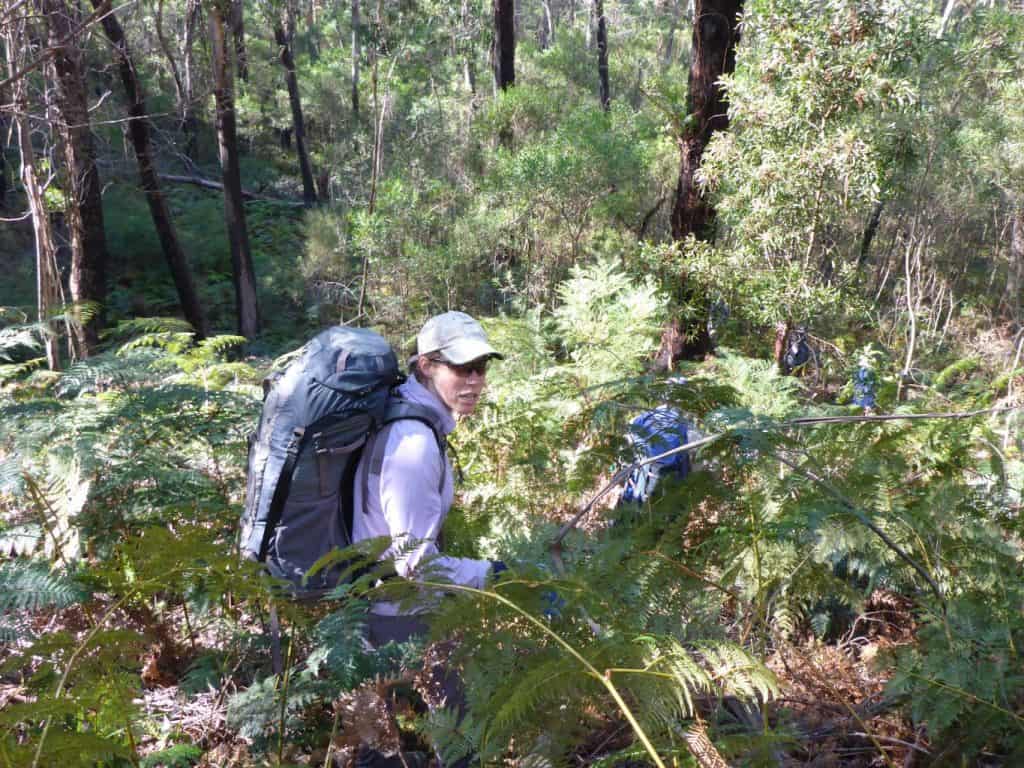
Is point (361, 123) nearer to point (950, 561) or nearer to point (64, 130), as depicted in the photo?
point (64, 130)

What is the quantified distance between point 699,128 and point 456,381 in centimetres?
583

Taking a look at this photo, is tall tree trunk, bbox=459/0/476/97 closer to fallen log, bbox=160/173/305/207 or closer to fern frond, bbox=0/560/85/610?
fallen log, bbox=160/173/305/207

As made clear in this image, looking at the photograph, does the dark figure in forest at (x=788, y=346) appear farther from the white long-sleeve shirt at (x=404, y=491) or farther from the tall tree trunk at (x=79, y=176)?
the tall tree trunk at (x=79, y=176)

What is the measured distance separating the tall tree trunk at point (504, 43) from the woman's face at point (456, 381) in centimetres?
1234

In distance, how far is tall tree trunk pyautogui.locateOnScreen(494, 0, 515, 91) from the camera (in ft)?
45.6

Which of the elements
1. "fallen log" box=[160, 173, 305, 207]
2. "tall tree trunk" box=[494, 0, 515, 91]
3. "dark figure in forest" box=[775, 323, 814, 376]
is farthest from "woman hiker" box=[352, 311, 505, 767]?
"fallen log" box=[160, 173, 305, 207]

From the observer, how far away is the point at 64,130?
20.8 feet

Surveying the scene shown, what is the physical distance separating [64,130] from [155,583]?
6349 millimetres

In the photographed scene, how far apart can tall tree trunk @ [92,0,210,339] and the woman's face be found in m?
8.62

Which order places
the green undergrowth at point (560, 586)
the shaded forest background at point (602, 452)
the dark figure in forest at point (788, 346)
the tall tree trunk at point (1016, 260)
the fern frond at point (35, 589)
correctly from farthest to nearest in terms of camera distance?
the tall tree trunk at point (1016, 260) → the dark figure in forest at point (788, 346) → the fern frond at point (35, 589) → the shaded forest background at point (602, 452) → the green undergrowth at point (560, 586)

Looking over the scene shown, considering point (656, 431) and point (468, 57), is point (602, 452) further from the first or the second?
point (468, 57)

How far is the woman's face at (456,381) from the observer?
226 centimetres

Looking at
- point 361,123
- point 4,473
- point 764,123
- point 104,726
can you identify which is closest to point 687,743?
point 104,726

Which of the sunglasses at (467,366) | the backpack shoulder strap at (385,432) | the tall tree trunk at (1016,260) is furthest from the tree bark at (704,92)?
the tall tree trunk at (1016,260)
